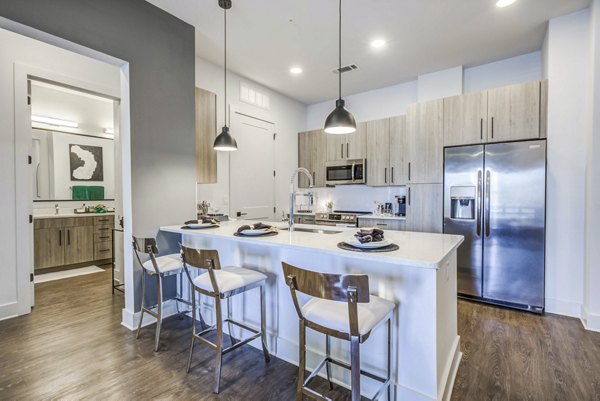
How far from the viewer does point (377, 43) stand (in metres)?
3.42

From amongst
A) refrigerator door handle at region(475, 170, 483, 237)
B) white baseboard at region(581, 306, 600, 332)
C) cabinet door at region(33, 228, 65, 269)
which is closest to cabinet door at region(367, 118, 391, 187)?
refrigerator door handle at region(475, 170, 483, 237)

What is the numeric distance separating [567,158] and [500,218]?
34.6 inches

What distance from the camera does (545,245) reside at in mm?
3094

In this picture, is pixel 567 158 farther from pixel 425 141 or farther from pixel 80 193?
pixel 80 193

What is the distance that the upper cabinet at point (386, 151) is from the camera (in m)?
4.37

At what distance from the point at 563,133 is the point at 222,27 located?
3844 mm

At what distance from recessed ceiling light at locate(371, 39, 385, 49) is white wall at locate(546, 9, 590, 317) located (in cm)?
173

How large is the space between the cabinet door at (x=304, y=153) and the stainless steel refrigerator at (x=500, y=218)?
8.28 feet

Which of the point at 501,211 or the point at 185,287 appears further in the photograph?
the point at 501,211

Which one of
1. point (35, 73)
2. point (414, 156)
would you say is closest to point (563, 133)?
point (414, 156)

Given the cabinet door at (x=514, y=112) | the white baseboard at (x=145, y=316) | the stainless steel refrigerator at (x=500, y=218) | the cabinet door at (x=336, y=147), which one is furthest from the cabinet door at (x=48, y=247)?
the cabinet door at (x=514, y=112)

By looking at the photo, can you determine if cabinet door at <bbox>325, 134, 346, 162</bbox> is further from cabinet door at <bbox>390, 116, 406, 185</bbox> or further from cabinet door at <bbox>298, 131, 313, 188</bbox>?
cabinet door at <bbox>390, 116, 406, 185</bbox>

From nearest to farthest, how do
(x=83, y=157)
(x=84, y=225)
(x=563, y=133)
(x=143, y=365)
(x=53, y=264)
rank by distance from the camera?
1. (x=143, y=365)
2. (x=563, y=133)
3. (x=53, y=264)
4. (x=84, y=225)
5. (x=83, y=157)

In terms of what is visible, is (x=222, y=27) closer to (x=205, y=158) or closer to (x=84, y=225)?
(x=205, y=158)
